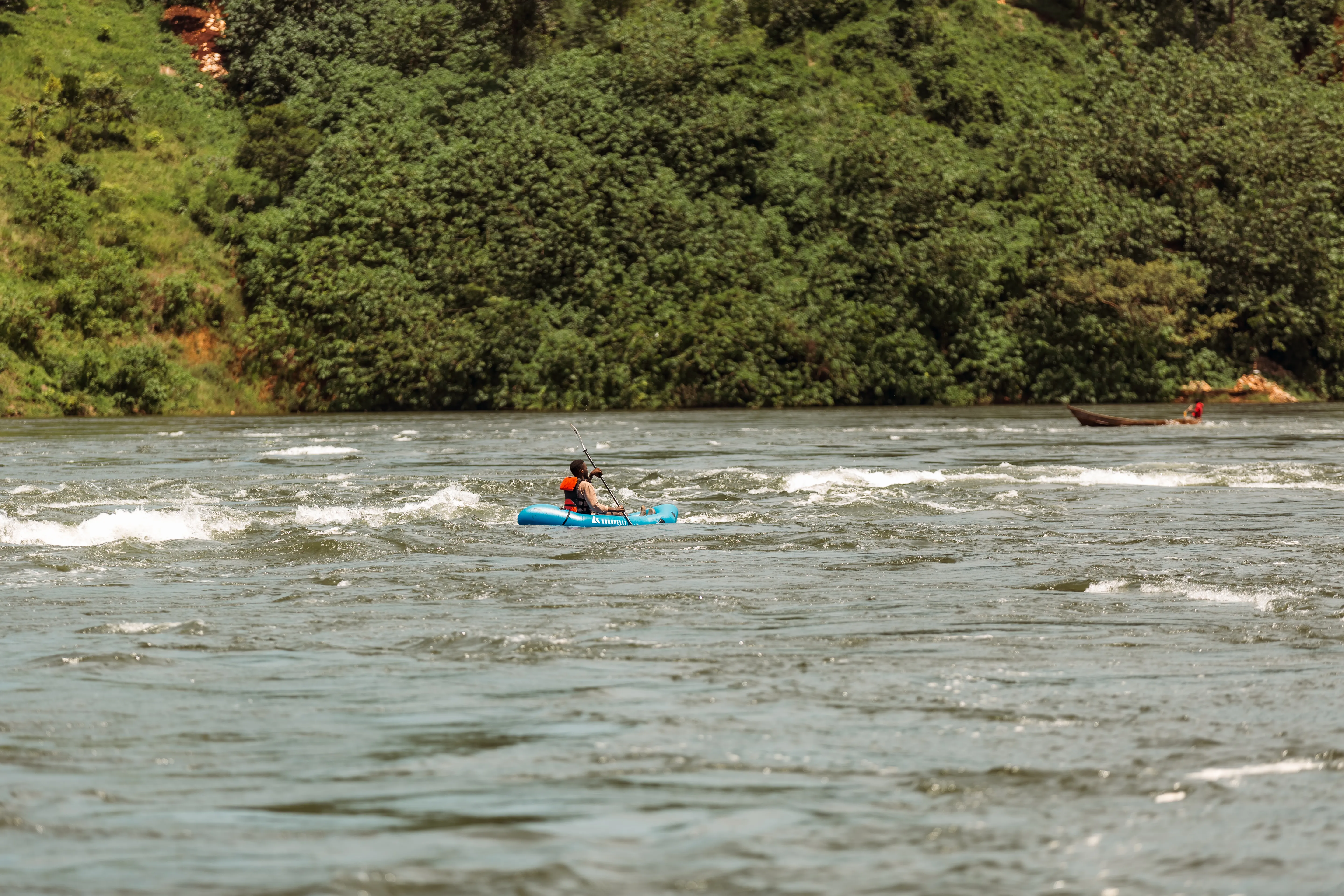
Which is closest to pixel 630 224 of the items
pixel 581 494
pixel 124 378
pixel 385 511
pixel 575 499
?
pixel 124 378

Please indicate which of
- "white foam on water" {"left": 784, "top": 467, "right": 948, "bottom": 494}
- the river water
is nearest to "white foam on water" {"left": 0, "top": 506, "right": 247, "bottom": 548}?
the river water

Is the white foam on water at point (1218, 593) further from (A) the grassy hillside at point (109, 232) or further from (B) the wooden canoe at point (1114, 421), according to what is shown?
(A) the grassy hillside at point (109, 232)

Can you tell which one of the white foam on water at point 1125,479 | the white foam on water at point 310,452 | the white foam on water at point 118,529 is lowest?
the white foam on water at point 1125,479

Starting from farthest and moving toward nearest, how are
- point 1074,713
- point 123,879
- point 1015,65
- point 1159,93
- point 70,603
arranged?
point 1015,65 < point 1159,93 < point 70,603 < point 1074,713 < point 123,879

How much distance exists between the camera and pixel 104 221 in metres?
64.0

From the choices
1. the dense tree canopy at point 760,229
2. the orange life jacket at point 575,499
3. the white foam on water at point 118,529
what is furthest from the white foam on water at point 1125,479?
the dense tree canopy at point 760,229

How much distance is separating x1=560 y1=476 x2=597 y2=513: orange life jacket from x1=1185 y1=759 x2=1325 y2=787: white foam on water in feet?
45.3

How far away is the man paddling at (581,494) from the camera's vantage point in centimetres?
2195

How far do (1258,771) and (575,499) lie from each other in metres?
14.1

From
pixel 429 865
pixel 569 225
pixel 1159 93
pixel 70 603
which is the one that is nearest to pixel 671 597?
pixel 70 603

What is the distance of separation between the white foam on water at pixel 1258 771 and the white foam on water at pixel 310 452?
29247 millimetres

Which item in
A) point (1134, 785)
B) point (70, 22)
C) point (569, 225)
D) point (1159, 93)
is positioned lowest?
point (1134, 785)

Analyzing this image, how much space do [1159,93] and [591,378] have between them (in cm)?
3030

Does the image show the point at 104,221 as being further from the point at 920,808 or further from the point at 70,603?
the point at 920,808
